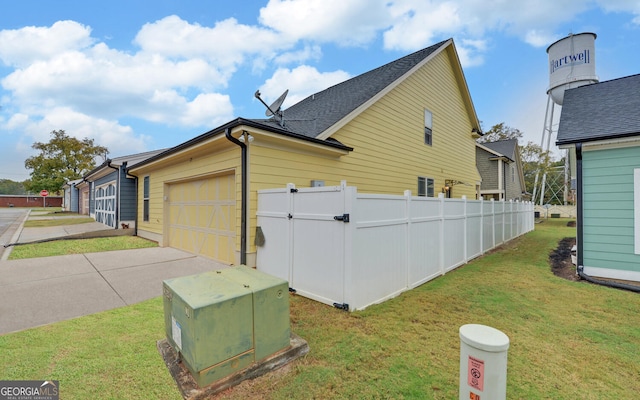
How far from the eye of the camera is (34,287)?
4793 millimetres

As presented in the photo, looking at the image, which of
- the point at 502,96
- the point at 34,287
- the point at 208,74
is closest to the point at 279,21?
the point at 208,74

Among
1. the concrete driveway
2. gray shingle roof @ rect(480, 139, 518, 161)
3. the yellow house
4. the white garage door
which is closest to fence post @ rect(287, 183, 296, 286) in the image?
the yellow house

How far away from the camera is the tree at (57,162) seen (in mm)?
35156

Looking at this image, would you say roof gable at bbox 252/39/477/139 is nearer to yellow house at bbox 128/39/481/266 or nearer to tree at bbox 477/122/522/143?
yellow house at bbox 128/39/481/266

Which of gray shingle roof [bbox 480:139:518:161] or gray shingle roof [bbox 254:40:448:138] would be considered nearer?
gray shingle roof [bbox 254:40:448:138]

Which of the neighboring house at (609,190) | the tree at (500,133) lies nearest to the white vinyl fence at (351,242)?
the neighboring house at (609,190)

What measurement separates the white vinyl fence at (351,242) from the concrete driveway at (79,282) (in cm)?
228

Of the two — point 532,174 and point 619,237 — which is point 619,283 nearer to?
point 619,237

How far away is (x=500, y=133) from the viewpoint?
37094 mm

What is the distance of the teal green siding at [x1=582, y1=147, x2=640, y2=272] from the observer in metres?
5.64

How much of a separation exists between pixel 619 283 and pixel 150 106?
20956mm

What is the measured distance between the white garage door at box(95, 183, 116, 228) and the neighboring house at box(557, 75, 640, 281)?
16989mm

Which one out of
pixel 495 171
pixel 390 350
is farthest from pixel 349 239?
pixel 495 171

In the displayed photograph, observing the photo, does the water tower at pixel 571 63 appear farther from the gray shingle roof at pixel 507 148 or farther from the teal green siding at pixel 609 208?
the teal green siding at pixel 609 208
